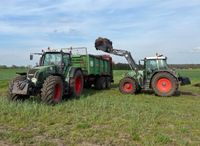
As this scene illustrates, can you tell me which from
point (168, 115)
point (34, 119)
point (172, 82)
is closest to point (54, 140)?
point (34, 119)

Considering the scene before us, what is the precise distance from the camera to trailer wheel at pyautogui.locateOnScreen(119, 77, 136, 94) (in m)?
18.5

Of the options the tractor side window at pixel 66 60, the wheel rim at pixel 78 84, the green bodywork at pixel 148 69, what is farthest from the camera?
the green bodywork at pixel 148 69

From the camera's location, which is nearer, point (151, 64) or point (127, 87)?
point (151, 64)

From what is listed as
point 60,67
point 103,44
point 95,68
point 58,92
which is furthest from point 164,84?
point 58,92

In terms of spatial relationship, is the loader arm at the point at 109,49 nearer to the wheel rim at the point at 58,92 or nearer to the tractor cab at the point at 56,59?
the tractor cab at the point at 56,59

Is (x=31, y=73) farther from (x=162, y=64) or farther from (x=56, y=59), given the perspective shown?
(x=162, y=64)

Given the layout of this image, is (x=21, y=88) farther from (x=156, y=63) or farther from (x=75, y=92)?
(x=156, y=63)

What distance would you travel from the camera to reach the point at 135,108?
11922 millimetres

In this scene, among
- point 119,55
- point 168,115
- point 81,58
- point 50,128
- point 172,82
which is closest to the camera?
point 50,128

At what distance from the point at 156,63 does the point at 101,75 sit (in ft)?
13.6

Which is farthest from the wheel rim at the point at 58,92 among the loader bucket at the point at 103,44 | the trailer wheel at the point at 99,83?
the trailer wheel at the point at 99,83

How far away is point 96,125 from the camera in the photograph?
29.4 feet

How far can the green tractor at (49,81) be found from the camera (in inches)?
493

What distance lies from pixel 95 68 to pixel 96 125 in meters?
11.0
